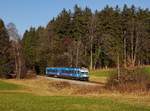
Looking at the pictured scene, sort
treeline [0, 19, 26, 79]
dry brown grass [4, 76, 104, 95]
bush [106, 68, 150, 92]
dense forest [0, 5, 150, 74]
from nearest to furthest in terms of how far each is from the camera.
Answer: bush [106, 68, 150, 92] < dry brown grass [4, 76, 104, 95] < treeline [0, 19, 26, 79] < dense forest [0, 5, 150, 74]

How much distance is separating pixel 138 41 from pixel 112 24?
11.2m

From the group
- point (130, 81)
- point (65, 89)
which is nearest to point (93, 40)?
point (65, 89)

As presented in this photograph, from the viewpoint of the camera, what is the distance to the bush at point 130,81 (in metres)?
45.3

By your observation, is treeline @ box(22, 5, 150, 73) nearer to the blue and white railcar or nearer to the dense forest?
the dense forest

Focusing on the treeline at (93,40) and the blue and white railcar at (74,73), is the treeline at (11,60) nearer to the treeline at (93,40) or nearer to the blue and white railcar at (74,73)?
the blue and white railcar at (74,73)

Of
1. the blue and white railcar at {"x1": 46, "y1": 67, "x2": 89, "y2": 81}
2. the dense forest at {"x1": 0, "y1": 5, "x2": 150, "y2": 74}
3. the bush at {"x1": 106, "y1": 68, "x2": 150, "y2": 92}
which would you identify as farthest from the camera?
the dense forest at {"x1": 0, "y1": 5, "x2": 150, "y2": 74}

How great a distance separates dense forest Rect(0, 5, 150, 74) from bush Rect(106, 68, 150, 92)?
7393 cm

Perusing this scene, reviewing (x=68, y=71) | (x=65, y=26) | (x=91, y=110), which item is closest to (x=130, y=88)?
(x=91, y=110)

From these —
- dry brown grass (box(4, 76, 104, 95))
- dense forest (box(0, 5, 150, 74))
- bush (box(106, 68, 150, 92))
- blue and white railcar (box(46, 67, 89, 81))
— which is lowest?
dry brown grass (box(4, 76, 104, 95))

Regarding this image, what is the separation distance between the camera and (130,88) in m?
45.1

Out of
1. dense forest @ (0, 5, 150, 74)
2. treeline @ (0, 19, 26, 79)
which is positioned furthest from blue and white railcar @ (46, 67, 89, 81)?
dense forest @ (0, 5, 150, 74)

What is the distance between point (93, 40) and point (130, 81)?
306ft

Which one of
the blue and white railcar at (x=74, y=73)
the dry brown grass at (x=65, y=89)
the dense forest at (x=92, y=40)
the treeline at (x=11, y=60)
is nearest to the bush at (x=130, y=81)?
the dry brown grass at (x=65, y=89)

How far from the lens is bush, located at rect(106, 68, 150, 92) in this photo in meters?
45.3
